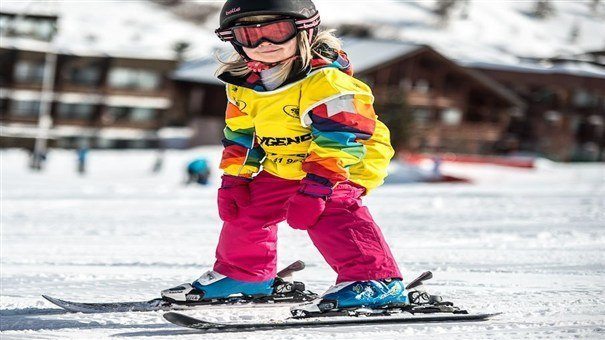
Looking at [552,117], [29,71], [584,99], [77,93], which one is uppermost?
[584,99]

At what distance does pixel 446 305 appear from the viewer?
3225mm

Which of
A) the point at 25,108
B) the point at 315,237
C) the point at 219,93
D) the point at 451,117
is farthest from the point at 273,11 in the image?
the point at 25,108

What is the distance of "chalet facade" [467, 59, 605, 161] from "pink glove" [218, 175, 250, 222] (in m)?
42.6

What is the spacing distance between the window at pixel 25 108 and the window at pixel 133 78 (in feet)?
14.4

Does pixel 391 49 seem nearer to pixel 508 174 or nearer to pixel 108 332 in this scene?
pixel 508 174

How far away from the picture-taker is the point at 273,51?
125 inches

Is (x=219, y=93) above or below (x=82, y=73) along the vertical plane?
below

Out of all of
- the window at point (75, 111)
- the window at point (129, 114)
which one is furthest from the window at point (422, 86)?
the window at point (75, 111)

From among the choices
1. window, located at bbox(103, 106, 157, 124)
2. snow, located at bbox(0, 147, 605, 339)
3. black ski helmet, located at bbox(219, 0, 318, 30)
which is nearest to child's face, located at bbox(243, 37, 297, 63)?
black ski helmet, located at bbox(219, 0, 318, 30)

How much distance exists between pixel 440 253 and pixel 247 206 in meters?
2.21

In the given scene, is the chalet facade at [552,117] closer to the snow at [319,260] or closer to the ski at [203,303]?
the snow at [319,260]

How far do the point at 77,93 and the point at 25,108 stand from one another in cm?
300

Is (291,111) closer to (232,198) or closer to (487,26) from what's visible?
(232,198)

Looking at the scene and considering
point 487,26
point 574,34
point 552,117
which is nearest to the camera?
point 552,117
